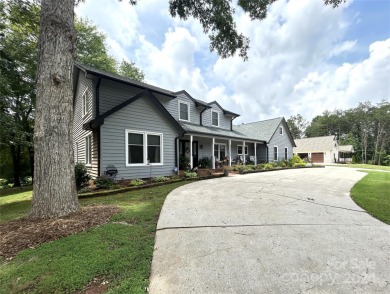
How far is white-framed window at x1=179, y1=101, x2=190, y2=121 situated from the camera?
1477cm

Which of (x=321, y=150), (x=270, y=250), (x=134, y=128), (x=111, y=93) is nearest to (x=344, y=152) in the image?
(x=321, y=150)

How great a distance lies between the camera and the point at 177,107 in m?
14.5

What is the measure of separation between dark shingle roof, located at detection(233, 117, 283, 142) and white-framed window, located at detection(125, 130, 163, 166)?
529 inches

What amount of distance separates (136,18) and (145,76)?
68.9ft

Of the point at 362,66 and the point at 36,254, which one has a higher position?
the point at 362,66

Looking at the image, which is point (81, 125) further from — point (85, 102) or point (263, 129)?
point (263, 129)

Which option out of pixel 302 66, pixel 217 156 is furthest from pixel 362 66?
pixel 217 156

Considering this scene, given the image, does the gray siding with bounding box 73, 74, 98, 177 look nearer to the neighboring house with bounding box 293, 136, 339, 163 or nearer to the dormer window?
the dormer window

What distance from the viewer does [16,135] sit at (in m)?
8.84

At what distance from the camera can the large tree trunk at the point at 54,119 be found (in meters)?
4.11

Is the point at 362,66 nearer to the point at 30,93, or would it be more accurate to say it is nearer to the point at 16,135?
the point at 16,135

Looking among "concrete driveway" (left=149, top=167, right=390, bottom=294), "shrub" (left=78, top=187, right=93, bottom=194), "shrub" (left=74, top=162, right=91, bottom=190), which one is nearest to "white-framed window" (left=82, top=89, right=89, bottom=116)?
"shrub" (left=74, top=162, right=91, bottom=190)

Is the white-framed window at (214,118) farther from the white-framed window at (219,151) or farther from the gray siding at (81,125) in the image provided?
the gray siding at (81,125)

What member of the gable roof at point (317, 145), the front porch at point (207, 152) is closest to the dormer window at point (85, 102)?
the front porch at point (207, 152)
